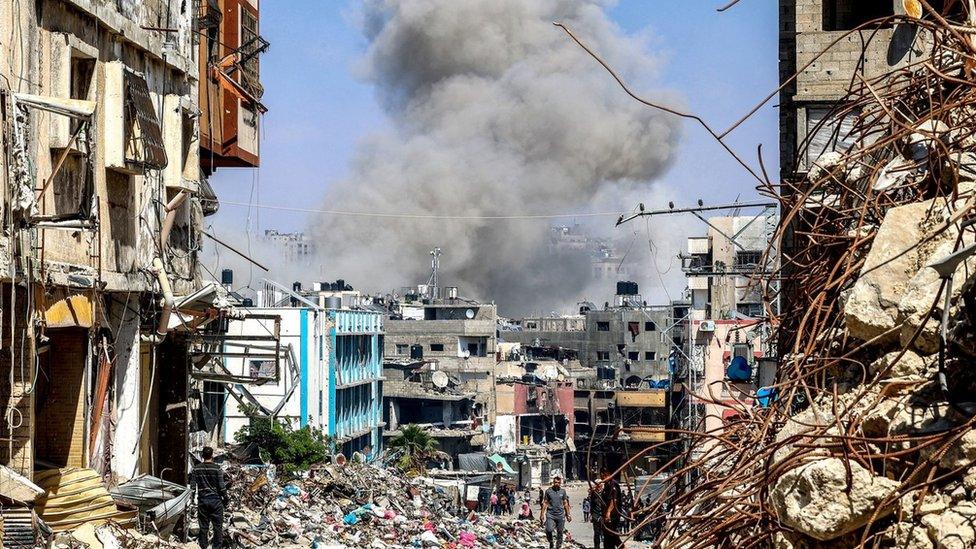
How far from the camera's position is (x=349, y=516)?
2200 centimetres

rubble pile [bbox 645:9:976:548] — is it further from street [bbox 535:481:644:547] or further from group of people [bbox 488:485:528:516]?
group of people [bbox 488:485:528:516]

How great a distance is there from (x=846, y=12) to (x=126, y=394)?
843cm

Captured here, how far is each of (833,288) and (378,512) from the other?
58.9 ft

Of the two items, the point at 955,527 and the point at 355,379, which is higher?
the point at 955,527

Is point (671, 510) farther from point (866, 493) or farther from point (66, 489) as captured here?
point (66, 489)

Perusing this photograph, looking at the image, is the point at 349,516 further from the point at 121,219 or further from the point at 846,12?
the point at 846,12

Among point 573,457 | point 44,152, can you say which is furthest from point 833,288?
point 573,457

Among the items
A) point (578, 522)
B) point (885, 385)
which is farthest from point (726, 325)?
point (885, 385)

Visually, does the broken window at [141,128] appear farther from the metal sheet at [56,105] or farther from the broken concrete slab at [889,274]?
the broken concrete slab at [889,274]

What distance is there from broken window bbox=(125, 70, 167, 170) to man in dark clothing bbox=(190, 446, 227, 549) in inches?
133

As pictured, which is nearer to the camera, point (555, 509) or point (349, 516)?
point (555, 509)

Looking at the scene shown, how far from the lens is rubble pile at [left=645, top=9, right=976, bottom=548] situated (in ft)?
14.8

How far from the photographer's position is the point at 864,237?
564cm

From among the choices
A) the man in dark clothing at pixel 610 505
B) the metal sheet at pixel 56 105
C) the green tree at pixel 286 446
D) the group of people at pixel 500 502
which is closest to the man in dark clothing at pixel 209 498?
the man in dark clothing at pixel 610 505
